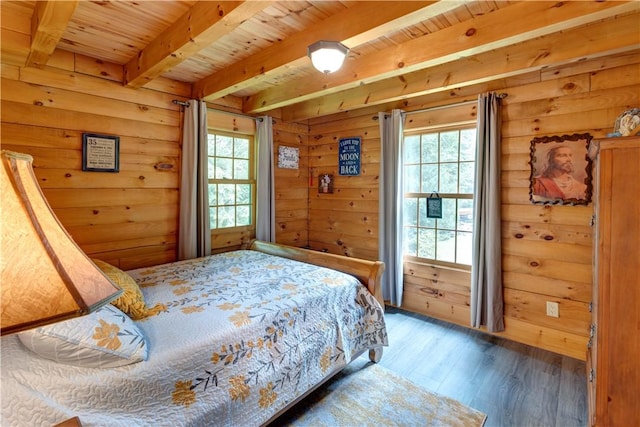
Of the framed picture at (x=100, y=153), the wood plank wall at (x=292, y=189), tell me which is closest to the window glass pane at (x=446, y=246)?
the wood plank wall at (x=292, y=189)

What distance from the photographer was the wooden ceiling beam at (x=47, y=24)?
61.6 inches

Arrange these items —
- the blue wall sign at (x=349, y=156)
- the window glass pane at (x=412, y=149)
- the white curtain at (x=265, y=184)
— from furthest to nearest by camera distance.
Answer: the blue wall sign at (x=349, y=156), the white curtain at (x=265, y=184), the window glass pane at (x=412, y=149)

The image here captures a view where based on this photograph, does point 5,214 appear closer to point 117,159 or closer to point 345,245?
point 117,159

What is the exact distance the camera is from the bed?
115cm

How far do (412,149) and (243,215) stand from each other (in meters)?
2.05

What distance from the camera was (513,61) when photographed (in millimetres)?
2311

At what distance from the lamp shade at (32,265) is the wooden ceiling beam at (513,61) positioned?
2784 millimetres

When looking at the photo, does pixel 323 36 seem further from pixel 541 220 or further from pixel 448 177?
pixel 541 220

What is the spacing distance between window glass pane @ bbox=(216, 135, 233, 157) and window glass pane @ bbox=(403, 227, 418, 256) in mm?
2152

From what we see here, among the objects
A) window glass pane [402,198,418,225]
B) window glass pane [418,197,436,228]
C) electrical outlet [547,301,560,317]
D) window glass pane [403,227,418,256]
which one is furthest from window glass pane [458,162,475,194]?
electrical outlet [547,301,560,317]

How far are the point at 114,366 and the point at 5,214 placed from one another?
39.0 inches

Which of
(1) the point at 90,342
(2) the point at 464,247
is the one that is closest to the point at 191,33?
(1) the point at 90,342

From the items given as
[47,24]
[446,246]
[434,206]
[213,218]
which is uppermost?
[47,24]

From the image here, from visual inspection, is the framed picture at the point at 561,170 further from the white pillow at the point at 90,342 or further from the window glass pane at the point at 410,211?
the white pillow at the point at 90,342
